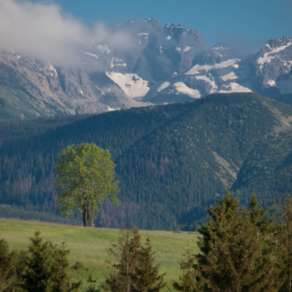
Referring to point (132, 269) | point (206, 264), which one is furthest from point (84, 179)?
point (132, 269)

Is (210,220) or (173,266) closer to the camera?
(210,220)

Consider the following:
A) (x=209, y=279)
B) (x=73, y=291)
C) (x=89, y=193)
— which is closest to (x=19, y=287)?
(x=73, y=291)

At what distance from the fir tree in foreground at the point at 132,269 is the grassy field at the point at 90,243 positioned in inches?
632

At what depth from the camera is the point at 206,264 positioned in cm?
6512

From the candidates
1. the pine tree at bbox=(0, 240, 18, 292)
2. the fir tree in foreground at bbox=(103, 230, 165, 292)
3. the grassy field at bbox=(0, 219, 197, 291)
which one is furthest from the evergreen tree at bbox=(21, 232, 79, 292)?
the grassy field at bbox=(0, 219, 197, 291)

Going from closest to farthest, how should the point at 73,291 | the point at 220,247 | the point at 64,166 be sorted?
1. the point at 220,247
2. the point at 73,291
3. the point at 64,166

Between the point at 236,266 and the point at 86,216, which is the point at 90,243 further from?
the point at 236,266

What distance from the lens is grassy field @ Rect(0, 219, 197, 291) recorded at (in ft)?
289

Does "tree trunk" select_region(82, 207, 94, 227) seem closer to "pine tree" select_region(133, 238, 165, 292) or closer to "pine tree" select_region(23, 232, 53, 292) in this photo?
"pine tree" select_region(23, 232, 53, 292)

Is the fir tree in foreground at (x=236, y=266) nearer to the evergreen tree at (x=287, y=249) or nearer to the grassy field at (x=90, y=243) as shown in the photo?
the evergreen tree at (x=287, y=249)

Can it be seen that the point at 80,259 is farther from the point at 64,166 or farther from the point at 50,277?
the point at 64,166

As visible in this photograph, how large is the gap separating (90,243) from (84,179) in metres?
38.7

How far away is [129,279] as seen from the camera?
196 feet

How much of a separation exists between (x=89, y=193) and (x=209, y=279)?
91868 mm
